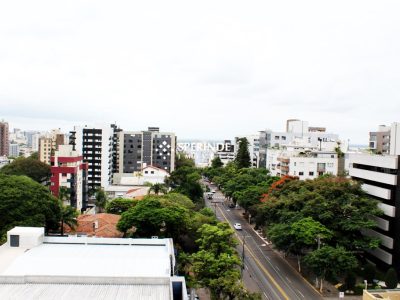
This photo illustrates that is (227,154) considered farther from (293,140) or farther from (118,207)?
(118,207)

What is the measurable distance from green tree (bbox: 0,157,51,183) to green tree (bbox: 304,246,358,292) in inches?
2620

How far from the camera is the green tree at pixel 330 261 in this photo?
40469 mm

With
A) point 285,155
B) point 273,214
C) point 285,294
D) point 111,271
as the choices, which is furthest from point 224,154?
point 111,271

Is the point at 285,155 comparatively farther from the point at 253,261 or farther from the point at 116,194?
the point at 253,261

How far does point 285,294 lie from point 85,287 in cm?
2229

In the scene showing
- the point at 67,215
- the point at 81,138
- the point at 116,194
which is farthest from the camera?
the point at 81,138

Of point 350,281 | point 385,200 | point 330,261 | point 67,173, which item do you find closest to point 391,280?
point 350,281

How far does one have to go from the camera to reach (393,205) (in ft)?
149

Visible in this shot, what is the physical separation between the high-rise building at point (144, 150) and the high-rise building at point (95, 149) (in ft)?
50.2

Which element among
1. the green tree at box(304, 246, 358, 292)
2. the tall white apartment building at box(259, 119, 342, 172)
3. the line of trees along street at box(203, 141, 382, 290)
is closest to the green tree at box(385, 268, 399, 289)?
the line of trees along street at box(203, 141, 382, 290)

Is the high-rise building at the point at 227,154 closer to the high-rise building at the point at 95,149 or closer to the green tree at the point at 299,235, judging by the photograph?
the high-rise building at the point at 95,149

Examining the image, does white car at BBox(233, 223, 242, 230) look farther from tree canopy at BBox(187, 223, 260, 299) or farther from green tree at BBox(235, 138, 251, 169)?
green tree at BBox(235, 138, 251, 169)

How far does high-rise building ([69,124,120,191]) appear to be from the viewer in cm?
10369

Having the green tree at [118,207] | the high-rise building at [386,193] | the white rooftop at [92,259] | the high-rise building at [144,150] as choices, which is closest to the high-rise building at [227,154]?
the high-rise building at [144,150]
